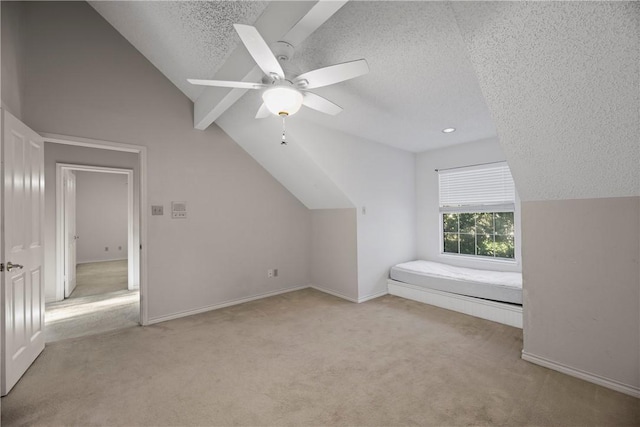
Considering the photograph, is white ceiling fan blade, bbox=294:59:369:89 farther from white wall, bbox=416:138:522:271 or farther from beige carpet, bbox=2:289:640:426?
white wall, bbox=416:138:522:271

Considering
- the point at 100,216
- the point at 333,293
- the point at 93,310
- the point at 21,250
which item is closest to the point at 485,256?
the point at 333,293

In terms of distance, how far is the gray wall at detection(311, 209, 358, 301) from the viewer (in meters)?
3.98

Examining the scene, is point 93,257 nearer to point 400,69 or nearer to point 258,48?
point 258,48

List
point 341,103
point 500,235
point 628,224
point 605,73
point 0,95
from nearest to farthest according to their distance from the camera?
point 605,73, point 628,224, point 0,95, point 341,103, point 500,235

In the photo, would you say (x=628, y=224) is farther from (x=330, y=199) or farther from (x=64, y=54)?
(x=64, y=54)

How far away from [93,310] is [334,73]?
4.26 metres

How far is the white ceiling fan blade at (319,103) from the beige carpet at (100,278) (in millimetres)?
4723

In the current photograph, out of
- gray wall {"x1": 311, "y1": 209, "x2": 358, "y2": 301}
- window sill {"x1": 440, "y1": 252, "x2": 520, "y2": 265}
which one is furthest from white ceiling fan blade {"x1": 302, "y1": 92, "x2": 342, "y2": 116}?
window sill {"x1": 440, "y1": 252, "x2": 520, "y2": 265}

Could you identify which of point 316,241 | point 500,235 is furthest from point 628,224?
point 316,241

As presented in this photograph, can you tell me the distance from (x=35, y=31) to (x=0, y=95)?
3.61 ft

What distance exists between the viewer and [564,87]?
1567 mm

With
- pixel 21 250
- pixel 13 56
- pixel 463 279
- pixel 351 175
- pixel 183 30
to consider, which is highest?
pixel 183 30

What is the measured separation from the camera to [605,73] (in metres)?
1.42

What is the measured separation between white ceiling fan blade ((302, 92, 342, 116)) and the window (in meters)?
3.11
